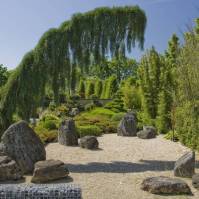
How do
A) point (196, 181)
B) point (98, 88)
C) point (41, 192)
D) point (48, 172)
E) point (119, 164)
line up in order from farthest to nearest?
point (98, 88)
point (119, 164)
point (48, 172)
point (196, 181)
point (41, 192)

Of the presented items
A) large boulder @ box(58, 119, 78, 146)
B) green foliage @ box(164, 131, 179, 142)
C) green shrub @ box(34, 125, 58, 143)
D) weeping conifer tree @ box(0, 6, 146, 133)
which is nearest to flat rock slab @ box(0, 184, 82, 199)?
weeping conifer tree @ box(0, 6, 146, 133)

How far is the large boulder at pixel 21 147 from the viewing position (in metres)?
9.25

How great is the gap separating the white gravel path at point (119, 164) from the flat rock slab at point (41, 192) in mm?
1674

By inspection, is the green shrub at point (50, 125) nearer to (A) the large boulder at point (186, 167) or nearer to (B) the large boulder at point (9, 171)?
(B) the large boulder at point (9, 171)

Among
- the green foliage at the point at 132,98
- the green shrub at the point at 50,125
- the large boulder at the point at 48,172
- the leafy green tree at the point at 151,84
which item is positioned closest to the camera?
the large boulder at the point at 48,172

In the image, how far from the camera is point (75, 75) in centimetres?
1089

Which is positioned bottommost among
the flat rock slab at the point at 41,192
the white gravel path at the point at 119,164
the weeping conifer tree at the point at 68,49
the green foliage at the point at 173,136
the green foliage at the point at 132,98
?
the white gravel path at the point at 119,164

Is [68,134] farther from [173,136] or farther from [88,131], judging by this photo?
[173,136]

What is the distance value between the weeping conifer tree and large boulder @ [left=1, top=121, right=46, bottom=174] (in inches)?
57.1

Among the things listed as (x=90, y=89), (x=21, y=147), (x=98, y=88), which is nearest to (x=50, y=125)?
(x=21, y=147)

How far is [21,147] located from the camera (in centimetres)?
935

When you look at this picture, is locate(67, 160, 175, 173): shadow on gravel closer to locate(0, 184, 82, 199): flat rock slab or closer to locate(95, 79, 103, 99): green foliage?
locate(0, 184, 82, 199): flat rock slab

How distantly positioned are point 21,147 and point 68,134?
479 cm

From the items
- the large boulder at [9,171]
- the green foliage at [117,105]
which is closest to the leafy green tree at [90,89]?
the green foliage at [117,105]
